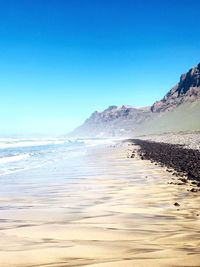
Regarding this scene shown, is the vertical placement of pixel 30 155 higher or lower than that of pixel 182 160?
lower

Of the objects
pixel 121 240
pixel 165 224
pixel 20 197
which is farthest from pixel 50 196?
pixel 121 240

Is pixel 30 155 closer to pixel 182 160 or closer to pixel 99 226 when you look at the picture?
pixel 182 160

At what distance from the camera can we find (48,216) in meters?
8.42

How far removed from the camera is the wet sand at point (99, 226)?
5.21 meters

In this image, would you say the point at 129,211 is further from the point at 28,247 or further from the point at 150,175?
the point at 150,175

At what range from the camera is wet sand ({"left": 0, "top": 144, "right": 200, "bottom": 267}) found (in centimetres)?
521

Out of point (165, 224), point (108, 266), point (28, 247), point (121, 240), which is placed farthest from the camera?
point (165, 224)

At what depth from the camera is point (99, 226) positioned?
733cm

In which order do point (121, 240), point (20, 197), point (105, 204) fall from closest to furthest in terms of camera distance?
point (121, 240)
point (105, 204)
point (20, 197)

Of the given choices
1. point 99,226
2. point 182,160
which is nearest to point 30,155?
point 182,160

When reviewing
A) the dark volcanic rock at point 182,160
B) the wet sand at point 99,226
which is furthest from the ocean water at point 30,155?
the wet sand at point 99,226

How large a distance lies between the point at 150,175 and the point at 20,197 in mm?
7585

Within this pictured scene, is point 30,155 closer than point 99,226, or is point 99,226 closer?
point 99,226

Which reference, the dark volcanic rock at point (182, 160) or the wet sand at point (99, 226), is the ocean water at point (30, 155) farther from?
the wet sand at point (99, 226)
